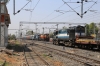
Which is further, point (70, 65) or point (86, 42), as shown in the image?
point (86, 42)

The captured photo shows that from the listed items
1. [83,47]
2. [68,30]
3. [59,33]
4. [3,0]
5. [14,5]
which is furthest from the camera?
[59,33]

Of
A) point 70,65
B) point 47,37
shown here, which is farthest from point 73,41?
point 47,37

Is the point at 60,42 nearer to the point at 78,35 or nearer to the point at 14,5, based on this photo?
the point at 78,35

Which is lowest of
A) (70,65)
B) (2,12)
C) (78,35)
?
(70,65)

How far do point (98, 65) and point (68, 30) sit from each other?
2513cm

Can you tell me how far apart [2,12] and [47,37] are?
5093 centimetres

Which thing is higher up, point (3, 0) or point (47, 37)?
point (3, 0)

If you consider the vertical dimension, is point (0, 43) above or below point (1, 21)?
below

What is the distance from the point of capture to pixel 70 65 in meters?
15.5

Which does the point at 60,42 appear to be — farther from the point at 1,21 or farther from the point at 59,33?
the point at 1,21

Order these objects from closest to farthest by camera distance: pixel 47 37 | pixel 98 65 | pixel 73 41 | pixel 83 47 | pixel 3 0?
pixel 98 65 < pixel 3 0 < pixel 83 47 < pixel 73 41 < pixel 47 37

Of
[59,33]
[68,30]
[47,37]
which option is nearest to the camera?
[68,30]

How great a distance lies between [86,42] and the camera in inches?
1238

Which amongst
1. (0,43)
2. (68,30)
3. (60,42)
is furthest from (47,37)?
(0,43)
